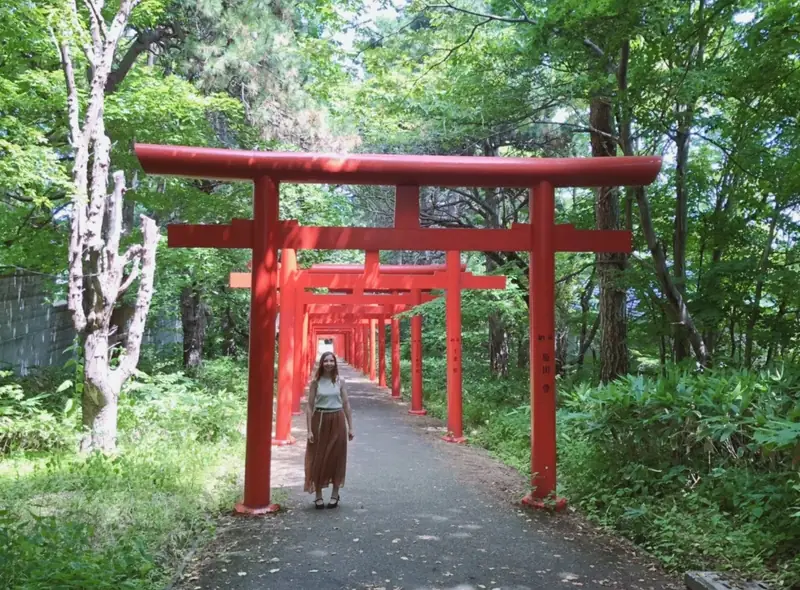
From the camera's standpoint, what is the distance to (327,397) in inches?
234

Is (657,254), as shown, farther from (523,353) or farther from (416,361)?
(523,353)

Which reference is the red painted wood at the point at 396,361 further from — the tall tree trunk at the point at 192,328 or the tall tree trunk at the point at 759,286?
the tall tree trunk at the point at 759,286

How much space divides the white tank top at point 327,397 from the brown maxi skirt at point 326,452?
0.06 metres

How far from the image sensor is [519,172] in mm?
5633

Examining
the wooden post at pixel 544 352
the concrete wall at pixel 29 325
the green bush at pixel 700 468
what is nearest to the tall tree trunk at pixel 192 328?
the concrete wall at pixel 29 325

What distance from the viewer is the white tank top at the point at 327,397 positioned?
594 cm

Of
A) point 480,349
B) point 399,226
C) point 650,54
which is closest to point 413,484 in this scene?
point 399,226

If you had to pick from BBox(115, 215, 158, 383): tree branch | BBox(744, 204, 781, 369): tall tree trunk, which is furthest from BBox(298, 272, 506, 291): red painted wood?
BBox(744, 204, 781, 369): tall tree trunk

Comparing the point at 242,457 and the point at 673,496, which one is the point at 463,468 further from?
the point at 673,496

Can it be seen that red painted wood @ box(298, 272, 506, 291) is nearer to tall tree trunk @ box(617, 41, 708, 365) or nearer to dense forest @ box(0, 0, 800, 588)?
dense forest @ box(0, 0, 800, 588)

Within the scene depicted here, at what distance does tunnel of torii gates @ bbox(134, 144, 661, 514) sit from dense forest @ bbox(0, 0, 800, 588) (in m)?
0.50

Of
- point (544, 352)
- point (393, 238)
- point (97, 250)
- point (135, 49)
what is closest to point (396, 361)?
point (135, 49)

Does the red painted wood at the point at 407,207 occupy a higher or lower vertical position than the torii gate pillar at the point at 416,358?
higher

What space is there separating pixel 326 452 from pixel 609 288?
5041 mm
